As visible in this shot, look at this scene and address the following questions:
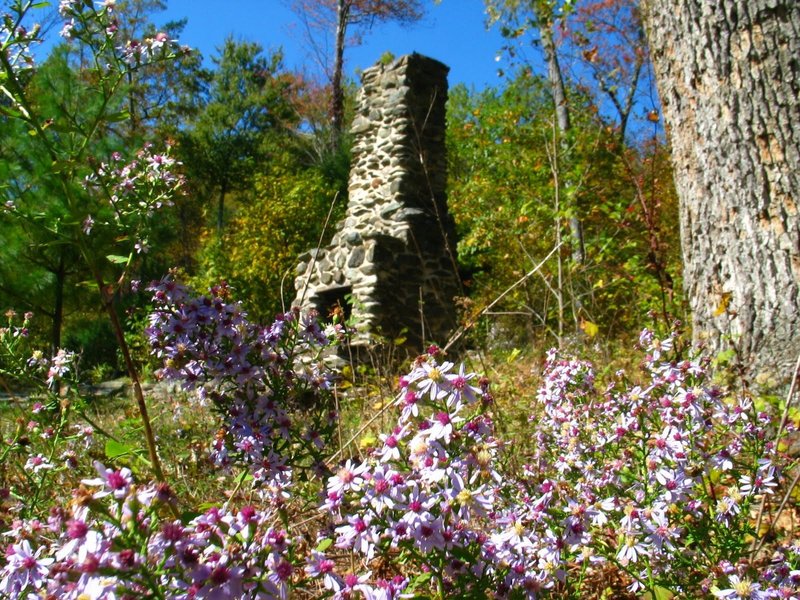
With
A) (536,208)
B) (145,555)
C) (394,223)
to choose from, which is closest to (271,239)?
(394,223)

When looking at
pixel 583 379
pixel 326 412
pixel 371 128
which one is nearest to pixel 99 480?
pixel 326 412

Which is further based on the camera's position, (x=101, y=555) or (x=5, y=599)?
(x=5, y=599)

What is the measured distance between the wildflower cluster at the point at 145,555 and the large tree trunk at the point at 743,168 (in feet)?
8.50

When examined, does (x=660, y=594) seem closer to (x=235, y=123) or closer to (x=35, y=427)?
(x=35, y=427)

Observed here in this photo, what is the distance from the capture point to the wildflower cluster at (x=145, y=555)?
80 cm

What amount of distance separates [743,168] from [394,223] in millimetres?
6506

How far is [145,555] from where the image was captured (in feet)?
2.75

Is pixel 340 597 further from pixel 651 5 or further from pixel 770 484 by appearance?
pixel 651 5

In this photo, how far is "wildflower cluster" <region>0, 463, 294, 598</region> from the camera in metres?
0.80

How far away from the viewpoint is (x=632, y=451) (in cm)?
185

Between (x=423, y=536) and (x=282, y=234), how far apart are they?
1150cm

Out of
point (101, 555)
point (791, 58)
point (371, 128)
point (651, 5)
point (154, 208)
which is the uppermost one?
point (371, 128)

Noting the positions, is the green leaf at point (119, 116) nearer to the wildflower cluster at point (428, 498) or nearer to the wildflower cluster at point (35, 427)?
the wildflower cluster at point (35, 427)

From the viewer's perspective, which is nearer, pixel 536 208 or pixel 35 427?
pixel 35 427
